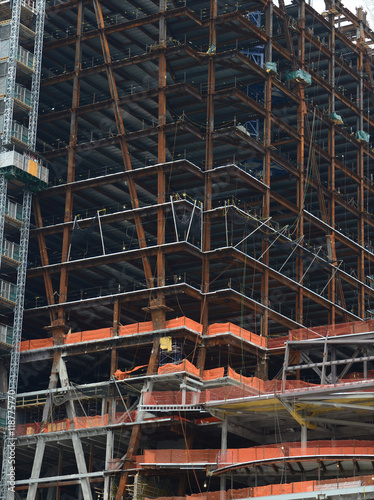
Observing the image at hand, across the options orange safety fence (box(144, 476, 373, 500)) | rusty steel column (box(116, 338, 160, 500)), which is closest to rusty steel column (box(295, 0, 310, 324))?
rusty steel column (box(116, 338, 160, 500))

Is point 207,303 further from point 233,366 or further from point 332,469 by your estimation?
point 332,469

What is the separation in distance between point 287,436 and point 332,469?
1094 centimetres

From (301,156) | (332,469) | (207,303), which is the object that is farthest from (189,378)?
(301,156)

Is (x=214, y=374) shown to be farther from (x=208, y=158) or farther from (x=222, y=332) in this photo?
(x=208, y=158)

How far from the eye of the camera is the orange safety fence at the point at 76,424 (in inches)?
3981

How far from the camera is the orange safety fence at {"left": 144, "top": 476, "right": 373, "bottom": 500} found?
8450 cm

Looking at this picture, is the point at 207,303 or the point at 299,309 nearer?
the point at 207,303

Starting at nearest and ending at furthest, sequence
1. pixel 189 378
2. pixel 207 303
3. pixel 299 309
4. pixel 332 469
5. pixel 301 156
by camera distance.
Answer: pixel 332 469 < pixel 189 378 < pixel 207 303 < pixel 299 309 < pixel 301 156

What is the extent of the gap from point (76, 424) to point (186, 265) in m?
19.5

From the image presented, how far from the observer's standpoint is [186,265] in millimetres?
113625

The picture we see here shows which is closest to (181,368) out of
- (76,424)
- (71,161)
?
(76,424)

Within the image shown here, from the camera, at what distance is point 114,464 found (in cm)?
9944

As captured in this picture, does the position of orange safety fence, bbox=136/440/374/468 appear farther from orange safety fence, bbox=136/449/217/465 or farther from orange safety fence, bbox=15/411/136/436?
orange safety fence, bbox=15/411/136/436

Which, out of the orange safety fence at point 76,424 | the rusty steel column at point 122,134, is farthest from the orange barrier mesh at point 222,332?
the orange safety fence at point 76,424
